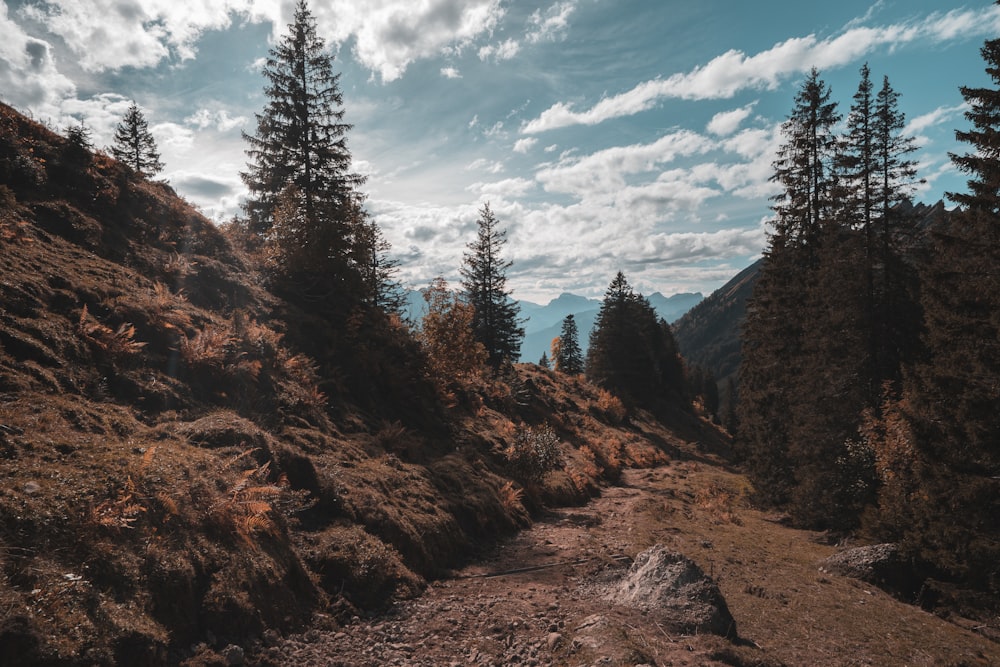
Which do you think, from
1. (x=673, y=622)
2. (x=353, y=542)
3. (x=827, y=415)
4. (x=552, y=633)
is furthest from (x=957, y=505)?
(x=353, y=542)

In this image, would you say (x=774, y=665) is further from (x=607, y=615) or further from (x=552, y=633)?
(x=552, y=633)

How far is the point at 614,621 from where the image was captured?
7.73 m

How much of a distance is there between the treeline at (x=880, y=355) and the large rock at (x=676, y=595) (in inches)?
→ 295

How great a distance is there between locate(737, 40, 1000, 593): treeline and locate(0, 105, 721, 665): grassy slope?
1093 centimetres

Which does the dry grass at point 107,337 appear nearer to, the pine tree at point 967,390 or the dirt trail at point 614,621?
the dirt trail at point 614,621

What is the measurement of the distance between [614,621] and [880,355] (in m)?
16.2

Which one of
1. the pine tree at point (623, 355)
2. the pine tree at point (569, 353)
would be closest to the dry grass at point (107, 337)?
the pine tree at point (623, 355)

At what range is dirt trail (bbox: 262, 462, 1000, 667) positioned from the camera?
Result: 6949 millimetres

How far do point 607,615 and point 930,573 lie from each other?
1043 cm

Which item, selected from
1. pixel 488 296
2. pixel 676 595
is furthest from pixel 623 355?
pixel 676 595

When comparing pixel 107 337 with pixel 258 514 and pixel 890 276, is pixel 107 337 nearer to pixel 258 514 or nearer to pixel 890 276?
pixel 258 514

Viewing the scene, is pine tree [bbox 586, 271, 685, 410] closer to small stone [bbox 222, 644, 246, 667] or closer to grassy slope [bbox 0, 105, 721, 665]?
grassy slope [bbox 0, 105, 721, 665]

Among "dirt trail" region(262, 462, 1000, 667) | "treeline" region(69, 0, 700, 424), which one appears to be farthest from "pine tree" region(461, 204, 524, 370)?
"dirt trail" region(262, 462, 1000, 667)

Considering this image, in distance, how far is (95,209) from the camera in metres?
14.4
